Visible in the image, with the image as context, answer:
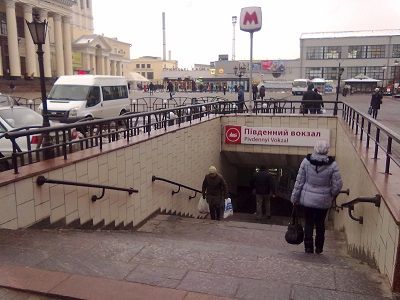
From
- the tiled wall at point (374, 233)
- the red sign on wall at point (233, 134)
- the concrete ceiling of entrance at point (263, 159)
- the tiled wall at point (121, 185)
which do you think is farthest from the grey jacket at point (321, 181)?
the concrete ceiling of entrance at point (263, 159)

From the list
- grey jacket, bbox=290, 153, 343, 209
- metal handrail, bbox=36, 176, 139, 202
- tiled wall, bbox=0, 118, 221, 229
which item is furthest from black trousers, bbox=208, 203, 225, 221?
grey jacket, bbox=290, 153, 343, 209

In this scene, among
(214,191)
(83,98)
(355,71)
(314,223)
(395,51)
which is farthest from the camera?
(355,71)

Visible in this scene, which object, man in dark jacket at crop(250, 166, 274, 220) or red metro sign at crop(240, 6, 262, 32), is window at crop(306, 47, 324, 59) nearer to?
red metro sign at crop(240, 6, 262, 32)

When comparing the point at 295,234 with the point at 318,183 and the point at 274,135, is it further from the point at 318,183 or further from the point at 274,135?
the point at 274,135

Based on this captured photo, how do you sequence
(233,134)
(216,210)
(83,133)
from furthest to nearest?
(233,134), (216,210), (83,133)

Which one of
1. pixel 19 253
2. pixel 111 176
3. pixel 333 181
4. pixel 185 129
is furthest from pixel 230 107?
pixel 19 253

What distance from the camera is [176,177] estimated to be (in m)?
10.4

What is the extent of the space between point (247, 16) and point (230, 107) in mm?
4212

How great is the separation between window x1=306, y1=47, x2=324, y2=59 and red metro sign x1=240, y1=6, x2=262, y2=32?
210 ft

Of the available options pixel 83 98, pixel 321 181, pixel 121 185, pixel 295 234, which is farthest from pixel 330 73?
pixel 295 234

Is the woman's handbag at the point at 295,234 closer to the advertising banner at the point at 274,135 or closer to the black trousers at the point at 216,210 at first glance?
the black trousers at the point at 216,210

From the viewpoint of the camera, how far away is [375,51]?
70.6 m

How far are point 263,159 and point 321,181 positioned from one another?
459 inches

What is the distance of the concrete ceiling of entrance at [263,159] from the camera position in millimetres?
16219
